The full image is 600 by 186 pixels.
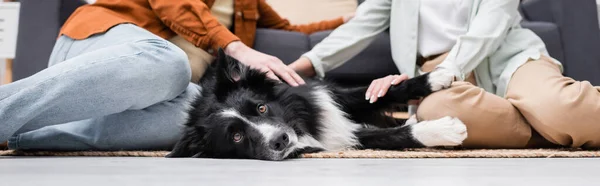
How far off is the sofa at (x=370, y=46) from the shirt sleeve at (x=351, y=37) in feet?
0.97

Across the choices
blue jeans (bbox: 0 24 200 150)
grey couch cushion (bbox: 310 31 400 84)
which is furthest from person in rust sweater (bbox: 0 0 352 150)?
grey couch cushion (bbox: 310 31 400 84)

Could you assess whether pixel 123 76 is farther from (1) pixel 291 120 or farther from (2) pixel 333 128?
(2) pixel 333 128

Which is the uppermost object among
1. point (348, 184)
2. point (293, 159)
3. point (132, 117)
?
point (348, 184)

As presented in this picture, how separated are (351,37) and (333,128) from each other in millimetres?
526

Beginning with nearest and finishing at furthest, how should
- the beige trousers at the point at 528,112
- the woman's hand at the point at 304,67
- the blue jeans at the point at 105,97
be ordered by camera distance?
the blue jeans at the point at 105,97 → the beige trousers at the point at 528,112 → the woman's hand at the point at 304,67

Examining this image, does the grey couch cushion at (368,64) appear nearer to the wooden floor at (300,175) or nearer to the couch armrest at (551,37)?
the couch armrest at (551,37)

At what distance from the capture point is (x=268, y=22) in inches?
111

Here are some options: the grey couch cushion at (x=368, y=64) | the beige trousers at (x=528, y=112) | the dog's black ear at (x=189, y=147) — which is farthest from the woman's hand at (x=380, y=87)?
the grey couch cushion at (x=368, y=64)

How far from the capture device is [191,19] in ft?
6.86

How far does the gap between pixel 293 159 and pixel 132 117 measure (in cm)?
62

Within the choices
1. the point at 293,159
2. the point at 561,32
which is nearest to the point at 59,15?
the point at 293,159

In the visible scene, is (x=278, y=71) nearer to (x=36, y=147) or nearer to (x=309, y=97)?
(x=309, y=97)

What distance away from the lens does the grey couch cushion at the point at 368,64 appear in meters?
2.70

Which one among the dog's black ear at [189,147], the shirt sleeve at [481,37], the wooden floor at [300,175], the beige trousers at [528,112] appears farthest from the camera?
the shirt sleeve at [481,37]
